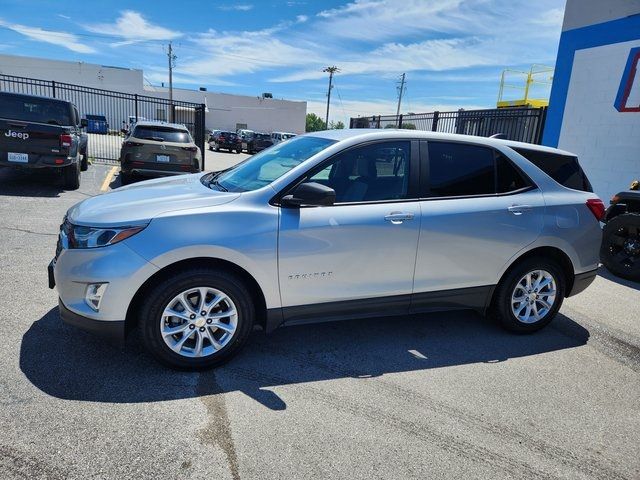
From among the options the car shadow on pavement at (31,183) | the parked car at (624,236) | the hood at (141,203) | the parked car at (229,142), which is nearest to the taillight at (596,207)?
the parked car at (624,236)

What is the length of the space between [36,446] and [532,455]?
2.74m

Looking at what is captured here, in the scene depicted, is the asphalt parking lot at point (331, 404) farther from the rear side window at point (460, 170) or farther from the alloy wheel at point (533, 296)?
the rear side window at point (460, 170)

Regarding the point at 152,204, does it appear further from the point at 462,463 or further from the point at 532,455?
the point at 532,455

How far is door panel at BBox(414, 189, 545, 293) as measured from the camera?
146 inches

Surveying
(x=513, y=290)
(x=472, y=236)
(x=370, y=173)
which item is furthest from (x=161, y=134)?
(x=513, y=290)

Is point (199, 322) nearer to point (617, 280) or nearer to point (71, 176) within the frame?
point (617, 280)

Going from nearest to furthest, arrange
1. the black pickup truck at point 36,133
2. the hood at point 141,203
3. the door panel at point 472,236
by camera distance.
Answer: the hood at point 141,203, the door panel at point 472,236, the black pickup truck at point 36,133

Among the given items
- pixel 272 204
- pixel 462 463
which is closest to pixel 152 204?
pixel 272 204

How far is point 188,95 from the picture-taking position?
63.9 m

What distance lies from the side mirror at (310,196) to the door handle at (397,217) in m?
0.51

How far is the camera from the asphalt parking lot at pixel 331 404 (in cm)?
246

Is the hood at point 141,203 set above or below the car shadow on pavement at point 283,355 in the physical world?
above

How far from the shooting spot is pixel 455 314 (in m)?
4.73

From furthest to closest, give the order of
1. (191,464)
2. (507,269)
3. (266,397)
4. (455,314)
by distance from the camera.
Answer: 1. (455,314)
2. (507,269)
3. (266,397)
4. (191,464)
